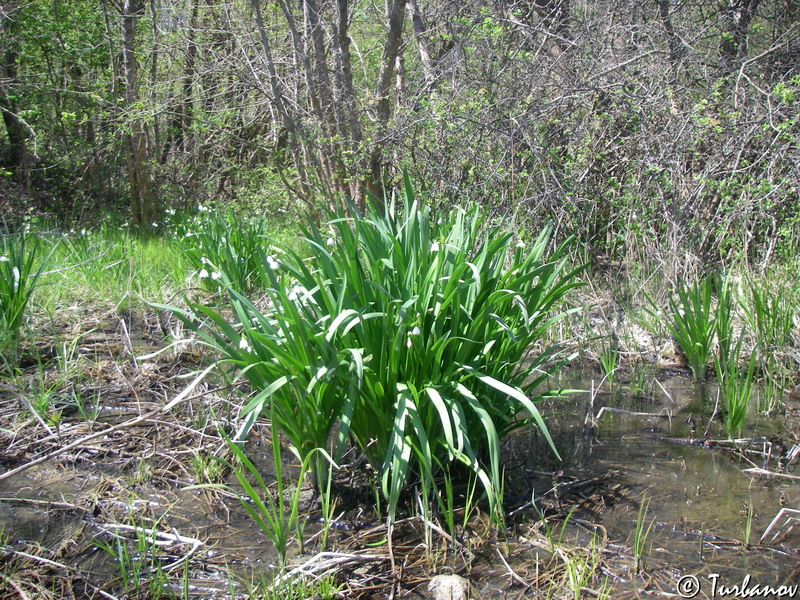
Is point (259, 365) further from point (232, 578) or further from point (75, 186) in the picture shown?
point (75, 186)

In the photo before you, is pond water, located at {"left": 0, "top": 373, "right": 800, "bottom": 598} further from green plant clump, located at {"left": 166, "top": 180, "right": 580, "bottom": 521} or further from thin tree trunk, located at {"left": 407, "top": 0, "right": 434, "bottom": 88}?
thin tree trunk, located at {"left": 407, "top": 0, "right": 434, "bottom": 88}

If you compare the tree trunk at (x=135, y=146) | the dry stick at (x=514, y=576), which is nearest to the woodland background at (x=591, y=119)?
the tree trunk at (x=135, y=146)

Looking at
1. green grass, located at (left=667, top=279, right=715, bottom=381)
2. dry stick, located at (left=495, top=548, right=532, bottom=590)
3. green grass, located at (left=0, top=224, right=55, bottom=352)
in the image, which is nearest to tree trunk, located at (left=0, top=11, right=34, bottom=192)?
green grass, located at (left=0, top=224, right=55, bottom=352)

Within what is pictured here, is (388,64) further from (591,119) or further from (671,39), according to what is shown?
(671,39)

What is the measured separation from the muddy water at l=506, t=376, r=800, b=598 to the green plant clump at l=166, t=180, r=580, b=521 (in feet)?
1.57

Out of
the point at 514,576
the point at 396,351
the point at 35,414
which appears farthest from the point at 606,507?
the point at 35,414

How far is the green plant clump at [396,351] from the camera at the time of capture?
8.11 feet

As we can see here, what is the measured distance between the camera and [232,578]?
7.40 feet

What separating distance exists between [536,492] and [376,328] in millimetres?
950

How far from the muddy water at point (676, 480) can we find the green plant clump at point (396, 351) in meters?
0.48

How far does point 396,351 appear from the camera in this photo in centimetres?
257

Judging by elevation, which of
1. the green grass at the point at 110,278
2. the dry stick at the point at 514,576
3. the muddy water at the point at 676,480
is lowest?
the muddy water at the point at 676,480

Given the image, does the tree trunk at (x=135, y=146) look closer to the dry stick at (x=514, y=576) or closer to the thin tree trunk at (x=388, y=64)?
the thin tree trunk at (x=388, y=64)

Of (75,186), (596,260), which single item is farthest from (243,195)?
(596,260)
